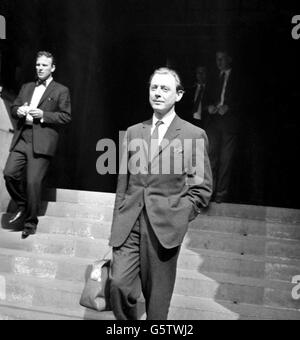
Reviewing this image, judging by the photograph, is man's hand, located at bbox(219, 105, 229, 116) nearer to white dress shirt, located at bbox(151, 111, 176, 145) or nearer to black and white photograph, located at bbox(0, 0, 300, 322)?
black and white photograph, located at bbox(0, 0, 300, 322)

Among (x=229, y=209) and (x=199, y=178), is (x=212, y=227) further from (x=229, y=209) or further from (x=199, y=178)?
(x=199, y=178)

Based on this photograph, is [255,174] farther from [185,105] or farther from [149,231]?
[149,231]

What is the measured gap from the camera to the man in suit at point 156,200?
286 centimetres

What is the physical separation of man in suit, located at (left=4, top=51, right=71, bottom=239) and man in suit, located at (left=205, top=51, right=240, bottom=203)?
2.35 meters

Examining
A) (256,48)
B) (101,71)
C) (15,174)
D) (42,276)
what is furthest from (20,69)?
(256,48)

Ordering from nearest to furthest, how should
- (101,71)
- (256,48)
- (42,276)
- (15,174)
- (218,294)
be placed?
(218,294) < (42,276) < (15,174) < (256,48) < (101,71)

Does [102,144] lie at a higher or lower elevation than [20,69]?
lower

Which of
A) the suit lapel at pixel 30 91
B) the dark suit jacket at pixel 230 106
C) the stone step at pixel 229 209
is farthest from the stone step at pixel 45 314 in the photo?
the dark suit jacket at pixel 230 106

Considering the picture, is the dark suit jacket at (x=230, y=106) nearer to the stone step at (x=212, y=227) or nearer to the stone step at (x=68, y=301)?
the stone step at (x=212, y=227)

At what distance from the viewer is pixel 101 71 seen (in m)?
9.42

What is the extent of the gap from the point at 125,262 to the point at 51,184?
6.54 meters

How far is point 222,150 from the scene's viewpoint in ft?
20.9

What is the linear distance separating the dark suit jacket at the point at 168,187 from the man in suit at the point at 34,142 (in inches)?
92.3

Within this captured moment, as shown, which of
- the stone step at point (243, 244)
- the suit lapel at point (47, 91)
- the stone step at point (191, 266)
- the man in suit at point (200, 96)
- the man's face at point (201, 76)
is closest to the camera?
the stone step at point (191, 266)
